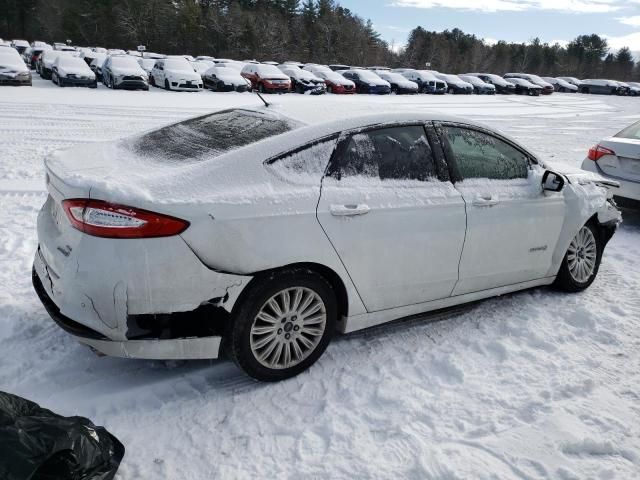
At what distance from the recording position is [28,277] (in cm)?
439

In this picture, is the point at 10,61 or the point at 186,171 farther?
the point at 10,61

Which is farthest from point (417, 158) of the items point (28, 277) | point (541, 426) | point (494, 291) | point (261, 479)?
point (28, 277)

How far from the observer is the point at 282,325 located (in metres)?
3.17

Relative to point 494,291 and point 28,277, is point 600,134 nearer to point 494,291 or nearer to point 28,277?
point 494,291

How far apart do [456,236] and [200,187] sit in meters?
1.73

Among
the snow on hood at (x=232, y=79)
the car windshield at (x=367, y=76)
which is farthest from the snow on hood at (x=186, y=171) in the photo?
the car windshield at (x=367, y=76)

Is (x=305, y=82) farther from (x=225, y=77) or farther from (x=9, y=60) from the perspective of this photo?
(x=9, y=60)

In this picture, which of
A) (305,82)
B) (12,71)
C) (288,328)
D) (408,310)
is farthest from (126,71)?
(288,328)

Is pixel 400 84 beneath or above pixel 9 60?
beneath

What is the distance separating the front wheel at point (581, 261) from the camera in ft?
15.3

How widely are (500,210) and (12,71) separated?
20241 mm

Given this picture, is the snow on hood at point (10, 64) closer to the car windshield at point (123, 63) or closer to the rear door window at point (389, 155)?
the car windshield at point (123, 63)

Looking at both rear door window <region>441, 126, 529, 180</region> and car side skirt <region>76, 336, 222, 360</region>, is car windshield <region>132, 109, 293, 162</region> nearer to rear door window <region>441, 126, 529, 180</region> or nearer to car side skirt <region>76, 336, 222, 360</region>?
car side skirt <region>76, 336, 222, 360</region>

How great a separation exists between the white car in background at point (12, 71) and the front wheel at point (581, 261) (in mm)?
20209
